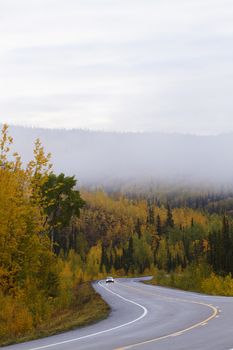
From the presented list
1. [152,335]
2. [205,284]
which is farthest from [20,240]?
[205,284]

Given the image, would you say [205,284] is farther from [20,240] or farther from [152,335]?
[152,335]

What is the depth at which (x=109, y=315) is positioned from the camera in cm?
2573

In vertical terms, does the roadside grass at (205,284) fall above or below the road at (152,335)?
below

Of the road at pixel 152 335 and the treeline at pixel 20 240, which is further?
the treeline at pixel 20 240

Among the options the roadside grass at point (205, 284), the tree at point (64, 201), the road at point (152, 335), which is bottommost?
the roadside grass at point (205, 284)

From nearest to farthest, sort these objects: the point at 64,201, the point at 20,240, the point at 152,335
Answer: the point at 152,335
the point at 20,240
the point at 64,201

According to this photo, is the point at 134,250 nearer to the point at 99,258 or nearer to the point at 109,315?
the point at 99,258

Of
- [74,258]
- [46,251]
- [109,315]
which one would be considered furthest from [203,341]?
[74,258]

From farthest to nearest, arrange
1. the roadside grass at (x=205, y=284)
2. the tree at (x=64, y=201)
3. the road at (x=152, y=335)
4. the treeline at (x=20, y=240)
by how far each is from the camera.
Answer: the tree at (x=64, y=201)
the roadside grass at (x=205, y=284)
the treeline at (x=20, y=240)
the road at (x=152, y=335)

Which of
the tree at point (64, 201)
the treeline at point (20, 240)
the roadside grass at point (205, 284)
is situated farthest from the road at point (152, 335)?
the tree at point (64, 201)

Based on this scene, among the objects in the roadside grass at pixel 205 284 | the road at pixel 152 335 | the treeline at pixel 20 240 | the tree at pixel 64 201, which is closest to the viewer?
the road at pixel 152 335

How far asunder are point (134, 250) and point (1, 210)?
162m

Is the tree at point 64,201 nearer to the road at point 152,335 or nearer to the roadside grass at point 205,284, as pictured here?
the roadside grass at point 205,284

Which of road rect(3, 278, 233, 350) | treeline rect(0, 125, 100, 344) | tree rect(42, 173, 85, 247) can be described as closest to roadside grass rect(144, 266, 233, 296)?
tree rect(42, 173, 85, 247)
